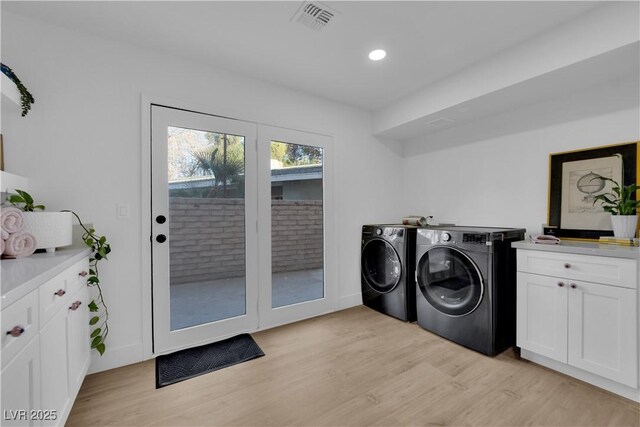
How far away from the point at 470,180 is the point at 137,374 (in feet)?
11.4

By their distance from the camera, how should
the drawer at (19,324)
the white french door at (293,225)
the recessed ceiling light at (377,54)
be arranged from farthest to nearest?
the white french door at (293,225) → the recessed ceiling light at (377,54) → the drawer at (19,324)

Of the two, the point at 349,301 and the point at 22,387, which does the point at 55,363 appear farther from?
the point at 349,301

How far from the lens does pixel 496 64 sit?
2.18 metres

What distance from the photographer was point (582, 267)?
1776 millimetres

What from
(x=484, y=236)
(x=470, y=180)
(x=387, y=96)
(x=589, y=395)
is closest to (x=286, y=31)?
(x=387, y=96)

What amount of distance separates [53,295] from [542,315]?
9.46 ft

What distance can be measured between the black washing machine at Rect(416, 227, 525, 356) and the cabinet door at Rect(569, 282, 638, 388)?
1.40 ft

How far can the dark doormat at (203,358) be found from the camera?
191 cm

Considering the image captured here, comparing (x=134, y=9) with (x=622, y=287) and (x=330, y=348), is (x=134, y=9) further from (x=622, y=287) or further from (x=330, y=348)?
(x=622, y=287)

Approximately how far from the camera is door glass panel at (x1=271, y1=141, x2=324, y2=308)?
2750mm

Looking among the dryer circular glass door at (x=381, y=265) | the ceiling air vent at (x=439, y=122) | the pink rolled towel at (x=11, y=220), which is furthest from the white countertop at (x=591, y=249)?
the pink rolled towel at (x=11, y=220)

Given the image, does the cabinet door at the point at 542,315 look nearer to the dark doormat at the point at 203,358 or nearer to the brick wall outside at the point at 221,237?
the brick wall outside at the point at 221,237

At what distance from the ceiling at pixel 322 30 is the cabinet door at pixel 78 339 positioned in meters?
1.77

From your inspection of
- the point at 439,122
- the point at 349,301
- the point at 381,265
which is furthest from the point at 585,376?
the point at 439,122
